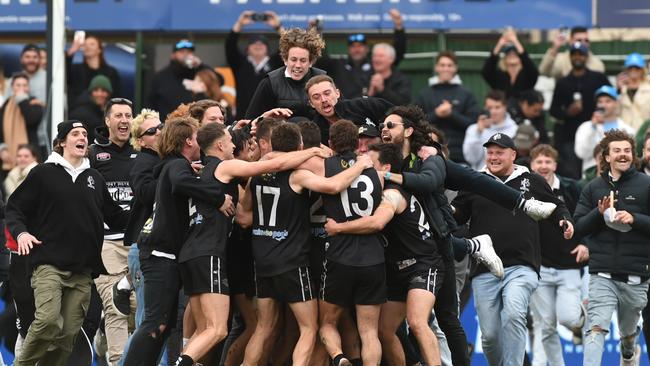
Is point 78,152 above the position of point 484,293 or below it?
above

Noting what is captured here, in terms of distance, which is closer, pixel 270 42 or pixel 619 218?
pixel 619 218

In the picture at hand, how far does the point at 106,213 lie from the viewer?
45.6 feet

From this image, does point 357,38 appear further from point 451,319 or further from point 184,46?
point 451,319

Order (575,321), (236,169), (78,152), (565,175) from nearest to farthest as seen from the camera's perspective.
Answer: (236,169) < (78,152) < (575,321) < (565,175)

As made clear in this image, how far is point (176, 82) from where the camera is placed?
18109 millimetres

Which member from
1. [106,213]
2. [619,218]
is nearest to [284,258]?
[106,213]

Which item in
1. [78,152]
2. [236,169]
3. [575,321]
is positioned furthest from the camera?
[575,321]

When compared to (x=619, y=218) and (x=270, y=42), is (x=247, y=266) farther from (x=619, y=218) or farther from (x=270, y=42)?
(x=270, y=42)

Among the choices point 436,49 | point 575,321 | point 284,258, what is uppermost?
point 436,49

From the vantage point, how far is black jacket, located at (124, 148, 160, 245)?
1292 cm

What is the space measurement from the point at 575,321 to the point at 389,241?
4.06m

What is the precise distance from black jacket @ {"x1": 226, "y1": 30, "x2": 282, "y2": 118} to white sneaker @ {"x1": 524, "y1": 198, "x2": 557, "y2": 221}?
5.46 m

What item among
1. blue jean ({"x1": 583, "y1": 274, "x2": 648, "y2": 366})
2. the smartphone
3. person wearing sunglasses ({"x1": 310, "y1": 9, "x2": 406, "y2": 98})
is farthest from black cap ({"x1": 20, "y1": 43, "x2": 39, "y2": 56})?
blue jean ({"x1": 583, "y1": 274, "x2": 648, "y2": 366})

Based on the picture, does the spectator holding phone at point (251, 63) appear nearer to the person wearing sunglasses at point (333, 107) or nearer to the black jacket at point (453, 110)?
the black jacket at point (453, 110)
